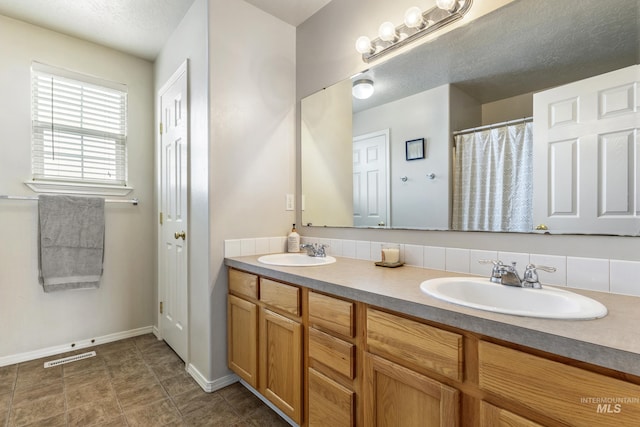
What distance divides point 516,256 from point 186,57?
2.37 meters

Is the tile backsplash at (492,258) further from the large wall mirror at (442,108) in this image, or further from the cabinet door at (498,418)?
the cabinet door at (498,418)

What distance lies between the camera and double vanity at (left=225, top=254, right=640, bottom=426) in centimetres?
66

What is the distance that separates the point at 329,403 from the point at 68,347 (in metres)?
2.40

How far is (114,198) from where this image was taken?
2676mm

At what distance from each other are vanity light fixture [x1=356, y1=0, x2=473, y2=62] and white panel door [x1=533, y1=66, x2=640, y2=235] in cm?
56

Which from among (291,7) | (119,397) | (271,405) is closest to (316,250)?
(271,405)

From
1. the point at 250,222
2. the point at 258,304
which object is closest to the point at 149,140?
the point at 250,222

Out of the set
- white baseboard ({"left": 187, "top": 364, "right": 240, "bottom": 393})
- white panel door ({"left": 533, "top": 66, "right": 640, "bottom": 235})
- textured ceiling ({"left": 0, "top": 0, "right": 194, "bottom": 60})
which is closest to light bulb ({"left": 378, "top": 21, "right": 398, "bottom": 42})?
white panel door ({"left": 533, "top": 66, "right": 640, "bottom": 235})

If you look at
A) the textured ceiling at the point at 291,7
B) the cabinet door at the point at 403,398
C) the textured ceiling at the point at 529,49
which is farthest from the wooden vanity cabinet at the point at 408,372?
the textured ceiling at the point at 291,7

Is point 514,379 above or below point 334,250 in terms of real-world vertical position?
below

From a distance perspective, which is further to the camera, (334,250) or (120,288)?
(120,288)

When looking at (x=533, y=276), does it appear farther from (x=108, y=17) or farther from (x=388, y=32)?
(x=108, y=17)

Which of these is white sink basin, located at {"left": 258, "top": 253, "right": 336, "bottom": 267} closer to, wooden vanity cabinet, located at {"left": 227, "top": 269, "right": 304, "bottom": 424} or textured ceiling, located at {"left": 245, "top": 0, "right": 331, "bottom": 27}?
wooden vanity cabinet, located at {"left": 227, "top": 269, "right": 304, "bottom": 424}

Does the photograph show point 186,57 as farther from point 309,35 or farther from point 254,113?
point 309,35
